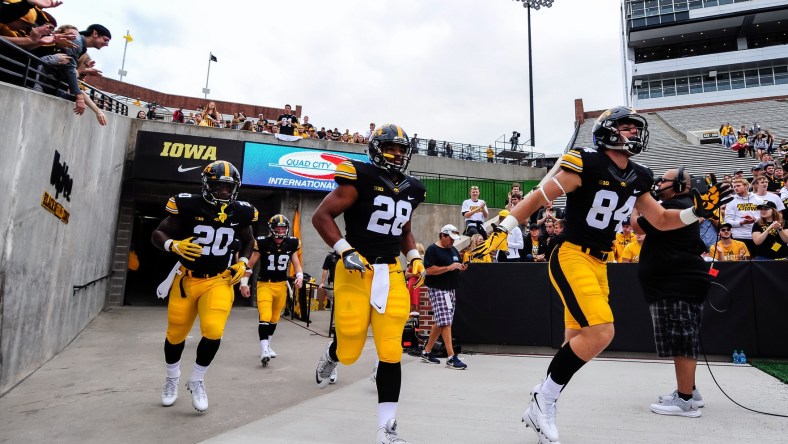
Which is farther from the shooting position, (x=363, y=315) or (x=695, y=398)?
(x=695, y=398)

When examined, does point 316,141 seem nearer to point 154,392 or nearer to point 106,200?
point 106,200

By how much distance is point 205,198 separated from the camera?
483 cm

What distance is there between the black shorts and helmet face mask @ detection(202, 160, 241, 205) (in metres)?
4.49

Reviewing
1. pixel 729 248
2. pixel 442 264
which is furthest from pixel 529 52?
pixel 442 264

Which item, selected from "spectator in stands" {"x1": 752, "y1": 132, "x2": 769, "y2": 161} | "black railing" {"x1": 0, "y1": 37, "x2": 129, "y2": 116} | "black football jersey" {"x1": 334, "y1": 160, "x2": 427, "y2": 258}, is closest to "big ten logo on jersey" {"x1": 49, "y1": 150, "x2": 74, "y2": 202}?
"black railing" {"x1": 0, "y1": 37, "x2": 129, "y2": 116}

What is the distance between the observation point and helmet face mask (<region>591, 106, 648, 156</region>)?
3.79 metres

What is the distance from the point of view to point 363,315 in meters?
3.50

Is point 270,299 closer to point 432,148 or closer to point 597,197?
point 597,197

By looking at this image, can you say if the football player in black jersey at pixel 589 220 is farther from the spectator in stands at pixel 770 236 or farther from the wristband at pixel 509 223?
the spectator in stands at pixel 770 236

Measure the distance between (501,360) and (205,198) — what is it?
17.0ft

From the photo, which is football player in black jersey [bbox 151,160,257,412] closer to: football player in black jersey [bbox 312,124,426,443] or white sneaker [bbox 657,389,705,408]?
football player in black jersey [bbox 312,124,426,443]

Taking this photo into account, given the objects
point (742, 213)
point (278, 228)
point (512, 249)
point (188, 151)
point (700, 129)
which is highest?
point (700, 129)

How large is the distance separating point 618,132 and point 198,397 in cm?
449

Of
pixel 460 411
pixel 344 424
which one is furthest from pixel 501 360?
pixel 344 424
